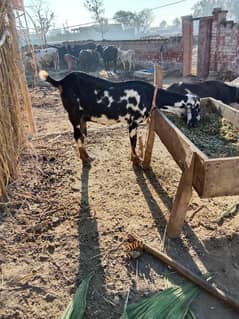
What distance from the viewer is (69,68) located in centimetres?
1552

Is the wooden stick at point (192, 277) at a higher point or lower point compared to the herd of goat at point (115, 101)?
lower

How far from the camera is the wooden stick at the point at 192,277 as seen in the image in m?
1.92

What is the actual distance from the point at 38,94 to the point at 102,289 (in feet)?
27.6

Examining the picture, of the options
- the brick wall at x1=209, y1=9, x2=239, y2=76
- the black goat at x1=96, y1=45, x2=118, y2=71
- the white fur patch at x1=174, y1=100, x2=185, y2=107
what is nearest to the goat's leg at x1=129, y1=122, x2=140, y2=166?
the white fur patch at x1=174, y1=100, x2=185, y2=107

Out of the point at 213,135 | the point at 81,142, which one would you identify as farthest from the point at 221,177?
the point at 81,142

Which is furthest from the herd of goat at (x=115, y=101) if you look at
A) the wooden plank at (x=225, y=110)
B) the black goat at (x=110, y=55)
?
the black goat at (x=110, y=55)

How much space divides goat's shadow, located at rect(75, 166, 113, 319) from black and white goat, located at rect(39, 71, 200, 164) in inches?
44.7

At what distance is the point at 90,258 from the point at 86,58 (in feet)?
46.5

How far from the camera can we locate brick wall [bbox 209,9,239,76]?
9.16m

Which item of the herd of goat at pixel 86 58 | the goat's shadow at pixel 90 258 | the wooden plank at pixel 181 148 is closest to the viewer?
the goat's shadow at pixel 90 258

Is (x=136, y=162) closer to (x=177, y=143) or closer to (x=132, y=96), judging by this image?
(x=132, y=96)

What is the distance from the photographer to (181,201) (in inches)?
93.7

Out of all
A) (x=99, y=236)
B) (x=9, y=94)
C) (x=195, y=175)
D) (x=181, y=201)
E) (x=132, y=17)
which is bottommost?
(x=99, y=236)

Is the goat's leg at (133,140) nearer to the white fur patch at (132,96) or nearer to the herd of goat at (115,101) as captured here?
the herd of goat at (115,101)
